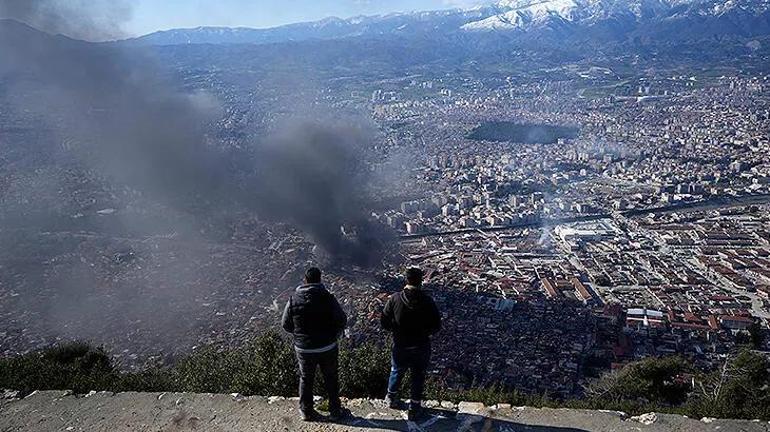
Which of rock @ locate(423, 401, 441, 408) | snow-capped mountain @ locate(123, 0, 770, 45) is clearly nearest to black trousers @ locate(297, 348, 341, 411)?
rock @ locate(423, 401, 441, 408)

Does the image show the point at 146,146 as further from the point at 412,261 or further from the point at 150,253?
the point at 412,261

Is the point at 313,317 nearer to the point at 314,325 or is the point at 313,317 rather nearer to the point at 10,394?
the point at 314,325

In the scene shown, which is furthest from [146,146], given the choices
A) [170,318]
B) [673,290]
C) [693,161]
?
[693,161]

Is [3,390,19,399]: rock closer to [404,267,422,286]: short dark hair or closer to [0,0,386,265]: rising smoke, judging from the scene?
[404,267,422,286]: short dark hair

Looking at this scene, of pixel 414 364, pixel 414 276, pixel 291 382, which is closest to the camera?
pixel 414 276

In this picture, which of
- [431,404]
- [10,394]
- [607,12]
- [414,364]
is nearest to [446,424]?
[431,404]

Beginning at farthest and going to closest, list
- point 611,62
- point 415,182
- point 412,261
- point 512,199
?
1. point 611,62
2. point 415,182
3. point 512,199
4. point 412,261
